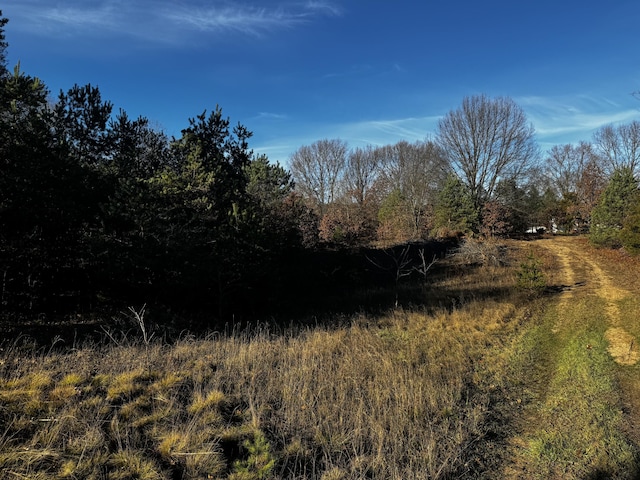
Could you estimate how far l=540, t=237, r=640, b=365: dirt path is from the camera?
817 cm

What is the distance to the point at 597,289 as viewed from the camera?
15.1 meters

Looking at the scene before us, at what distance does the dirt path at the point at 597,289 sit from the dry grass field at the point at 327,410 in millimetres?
111

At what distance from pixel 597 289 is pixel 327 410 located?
15252 mm

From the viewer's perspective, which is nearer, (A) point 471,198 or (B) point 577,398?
(B) point 577,398

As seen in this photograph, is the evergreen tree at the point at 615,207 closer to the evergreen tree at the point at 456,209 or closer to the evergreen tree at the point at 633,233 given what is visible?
the evergreen tree at the point at 633,233

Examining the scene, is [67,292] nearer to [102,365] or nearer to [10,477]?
[102,365]

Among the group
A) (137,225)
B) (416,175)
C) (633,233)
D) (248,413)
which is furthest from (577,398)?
(416,175)

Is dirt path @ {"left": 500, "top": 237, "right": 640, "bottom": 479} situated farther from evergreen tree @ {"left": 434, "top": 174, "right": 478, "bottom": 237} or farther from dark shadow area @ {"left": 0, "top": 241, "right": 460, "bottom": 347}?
evergreen tree @ {"left": 434, "top": 174, "right": 478, "bottom": 237}

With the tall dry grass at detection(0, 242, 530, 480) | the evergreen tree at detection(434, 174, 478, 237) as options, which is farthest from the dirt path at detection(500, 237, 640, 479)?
the evergreen tree at detection(434, 174, 478, 237)

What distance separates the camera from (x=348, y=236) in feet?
83.4

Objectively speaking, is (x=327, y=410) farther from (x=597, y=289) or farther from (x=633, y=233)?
(x=633, y=233)

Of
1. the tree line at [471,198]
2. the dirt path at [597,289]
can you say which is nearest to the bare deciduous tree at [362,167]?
the tree line at [471,198]

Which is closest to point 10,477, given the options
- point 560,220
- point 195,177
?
point 195,177

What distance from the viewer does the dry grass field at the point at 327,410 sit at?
378 cm
